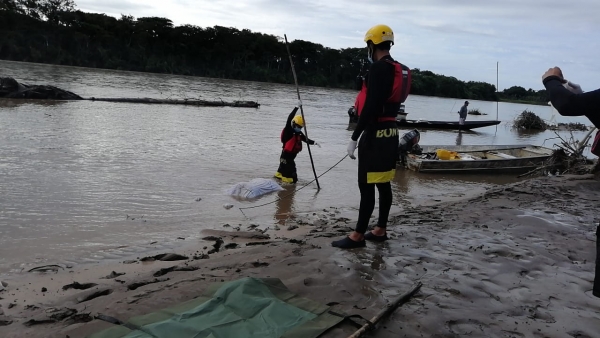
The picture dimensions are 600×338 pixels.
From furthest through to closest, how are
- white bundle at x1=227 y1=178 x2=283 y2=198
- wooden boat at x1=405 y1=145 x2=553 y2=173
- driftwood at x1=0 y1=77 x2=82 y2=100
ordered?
driftwood at x1=0 y1=77 x2=82 y2=100 → wooden boat at x1=405 y1=145 x2=553 y2=173 → white bundle at x1=227 y1=178 x2=283 y2=198

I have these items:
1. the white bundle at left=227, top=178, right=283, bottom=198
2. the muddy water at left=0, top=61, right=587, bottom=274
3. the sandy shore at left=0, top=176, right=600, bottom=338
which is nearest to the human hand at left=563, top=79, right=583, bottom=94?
the sandy shore at left=0, top=176, right=600, bottom=338

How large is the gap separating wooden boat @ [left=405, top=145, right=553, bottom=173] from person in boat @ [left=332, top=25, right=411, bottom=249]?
29.0 feet

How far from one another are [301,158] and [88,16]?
6577 centimetres

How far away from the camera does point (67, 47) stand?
63.3 m

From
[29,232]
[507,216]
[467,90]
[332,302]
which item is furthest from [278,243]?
[467,90]

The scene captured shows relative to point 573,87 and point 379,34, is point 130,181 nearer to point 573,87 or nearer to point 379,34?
point 379,34

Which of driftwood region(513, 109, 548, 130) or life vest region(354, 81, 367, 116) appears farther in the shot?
driftwood region(513, 109, 548, 130)

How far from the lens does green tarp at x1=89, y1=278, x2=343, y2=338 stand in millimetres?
2898

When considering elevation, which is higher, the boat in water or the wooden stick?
the boat in water

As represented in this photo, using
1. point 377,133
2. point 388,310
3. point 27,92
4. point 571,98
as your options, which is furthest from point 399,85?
point 27,92

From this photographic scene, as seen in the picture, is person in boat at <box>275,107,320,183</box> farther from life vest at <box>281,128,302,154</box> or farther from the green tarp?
the green tarp

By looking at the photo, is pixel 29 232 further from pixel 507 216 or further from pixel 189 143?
pixel 189 143

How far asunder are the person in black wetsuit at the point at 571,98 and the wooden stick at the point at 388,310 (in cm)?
158

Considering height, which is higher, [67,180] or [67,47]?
[67,47]
